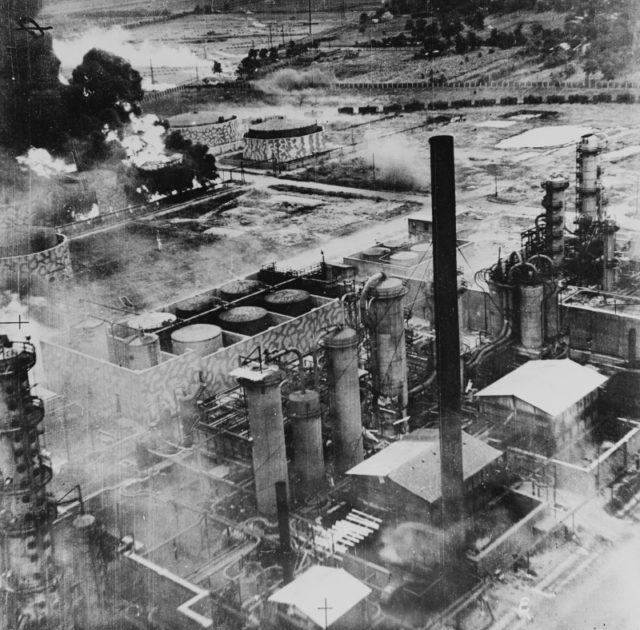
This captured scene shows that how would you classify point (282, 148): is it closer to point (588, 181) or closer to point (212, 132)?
point (212, 132)

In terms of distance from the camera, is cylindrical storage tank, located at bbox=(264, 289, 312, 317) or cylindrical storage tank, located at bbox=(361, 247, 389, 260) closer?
cylindrical storage tank, located at bbox=(264, 289, 312, 317)

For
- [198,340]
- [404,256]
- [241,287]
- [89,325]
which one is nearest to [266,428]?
[198,340]

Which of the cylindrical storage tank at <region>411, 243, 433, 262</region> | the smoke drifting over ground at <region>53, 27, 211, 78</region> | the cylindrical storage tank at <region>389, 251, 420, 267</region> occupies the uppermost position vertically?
the smoke drifting over ground at <region>53, 27, 211, 78</region>

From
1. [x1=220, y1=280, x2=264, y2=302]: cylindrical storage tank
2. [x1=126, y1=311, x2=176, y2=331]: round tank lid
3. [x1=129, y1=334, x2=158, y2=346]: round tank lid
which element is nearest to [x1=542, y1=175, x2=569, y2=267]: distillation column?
[x1=220, y1=280, x2=264, y2=302]: cylindrical storage tank

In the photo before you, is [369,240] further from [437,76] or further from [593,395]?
[437,76]

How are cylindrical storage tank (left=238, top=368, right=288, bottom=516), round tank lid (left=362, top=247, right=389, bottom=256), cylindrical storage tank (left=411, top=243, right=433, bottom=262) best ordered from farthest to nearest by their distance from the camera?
round tank lid (left=362, top=247, right=389, bottom=256), cylindrical storage tank (left=411, top=243, right=433, bottom=262), cylindrical storage tank (left=238, top=368, right=288, bottom=516)

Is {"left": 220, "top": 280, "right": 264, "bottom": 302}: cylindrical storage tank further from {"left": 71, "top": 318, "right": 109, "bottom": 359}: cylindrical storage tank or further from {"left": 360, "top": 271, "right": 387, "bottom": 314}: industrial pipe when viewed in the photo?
{"left": 360, "top": 271, "right": 387, "bottom": 314}: industrial pipe

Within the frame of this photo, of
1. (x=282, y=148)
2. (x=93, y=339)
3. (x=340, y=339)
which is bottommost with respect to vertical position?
(x=93, y=339)
